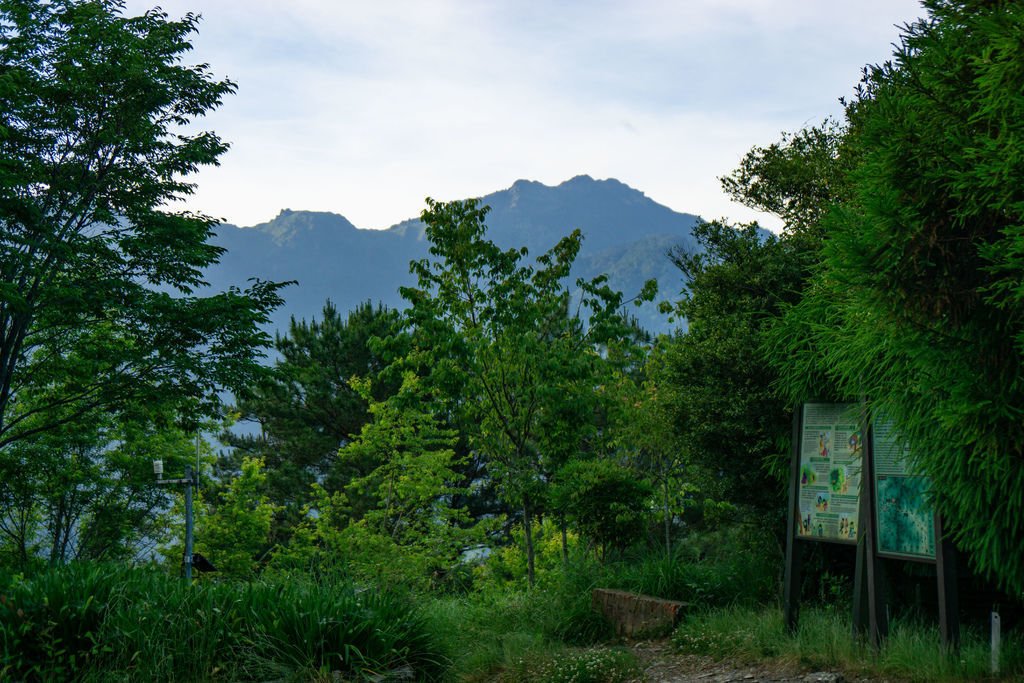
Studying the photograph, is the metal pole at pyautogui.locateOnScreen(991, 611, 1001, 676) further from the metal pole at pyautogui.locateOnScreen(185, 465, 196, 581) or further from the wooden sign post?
the metal pole at pyautogui.locateOnScreen(185, 465, 196, 581)

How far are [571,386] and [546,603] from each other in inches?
161

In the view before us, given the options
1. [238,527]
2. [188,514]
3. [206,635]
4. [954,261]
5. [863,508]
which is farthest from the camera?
[238,527]

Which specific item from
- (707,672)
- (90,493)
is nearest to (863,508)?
(707,672)

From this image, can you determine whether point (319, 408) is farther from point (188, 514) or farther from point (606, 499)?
point (606, 499)

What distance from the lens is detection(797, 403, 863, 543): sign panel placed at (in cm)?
830

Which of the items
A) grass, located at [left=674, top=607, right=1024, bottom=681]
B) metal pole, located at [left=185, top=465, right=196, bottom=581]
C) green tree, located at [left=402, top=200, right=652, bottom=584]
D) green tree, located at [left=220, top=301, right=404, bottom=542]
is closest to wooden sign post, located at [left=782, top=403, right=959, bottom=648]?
grass, located at [left=674, top=607, right=1024, bottom=681]

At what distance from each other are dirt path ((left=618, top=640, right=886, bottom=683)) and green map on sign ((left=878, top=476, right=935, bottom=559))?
3.89 ft

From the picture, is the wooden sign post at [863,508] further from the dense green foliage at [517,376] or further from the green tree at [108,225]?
the green tree at [108,225]

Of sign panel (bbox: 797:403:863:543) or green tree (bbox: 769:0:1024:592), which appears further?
sign panel (bbox: 797:403:863:543)

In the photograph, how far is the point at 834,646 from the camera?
773cm

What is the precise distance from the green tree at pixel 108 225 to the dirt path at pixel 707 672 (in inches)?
460

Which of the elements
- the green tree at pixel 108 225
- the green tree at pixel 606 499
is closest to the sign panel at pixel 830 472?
the green tree at pixel 606 499

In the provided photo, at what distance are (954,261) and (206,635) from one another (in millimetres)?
6455

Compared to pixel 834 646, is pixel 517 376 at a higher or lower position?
higher
